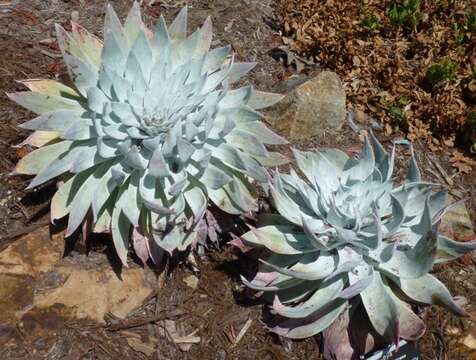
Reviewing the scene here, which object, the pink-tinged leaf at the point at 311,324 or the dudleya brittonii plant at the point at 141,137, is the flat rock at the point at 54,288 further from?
the pink-tinged leaf at the point at 311,324

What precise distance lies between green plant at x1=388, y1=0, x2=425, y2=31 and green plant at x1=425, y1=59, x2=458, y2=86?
425 millimetres

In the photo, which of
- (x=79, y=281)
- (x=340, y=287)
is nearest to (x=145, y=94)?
(x=79, y=281)

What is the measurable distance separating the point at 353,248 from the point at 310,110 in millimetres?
1123

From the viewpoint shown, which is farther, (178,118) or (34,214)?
(34,214)

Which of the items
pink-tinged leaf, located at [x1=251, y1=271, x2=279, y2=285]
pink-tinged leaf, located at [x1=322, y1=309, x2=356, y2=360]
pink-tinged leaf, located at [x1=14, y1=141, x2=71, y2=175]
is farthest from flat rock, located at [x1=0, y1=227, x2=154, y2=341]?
pink-tinged leaf, located at [x1=322, y1=309, x2=356, y2=360]

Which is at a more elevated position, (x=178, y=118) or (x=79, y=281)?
(x=178, y=118)

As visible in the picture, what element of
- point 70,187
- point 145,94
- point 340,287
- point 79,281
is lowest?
point 79,281

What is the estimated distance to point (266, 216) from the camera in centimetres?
241

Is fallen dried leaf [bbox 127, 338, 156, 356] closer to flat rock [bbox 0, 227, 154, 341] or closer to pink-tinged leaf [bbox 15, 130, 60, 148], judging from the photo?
flat rock [bbox 0, 227, 154, 341]

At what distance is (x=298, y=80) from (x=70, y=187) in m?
1.54

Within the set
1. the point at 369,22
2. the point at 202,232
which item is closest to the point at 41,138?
the point at 202,232

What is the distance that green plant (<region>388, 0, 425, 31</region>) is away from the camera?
3.56 metres

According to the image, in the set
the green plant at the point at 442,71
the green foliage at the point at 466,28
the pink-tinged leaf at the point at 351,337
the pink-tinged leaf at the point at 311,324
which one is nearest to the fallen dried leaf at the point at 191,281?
the pink-tinged leaf at the point at 311,324

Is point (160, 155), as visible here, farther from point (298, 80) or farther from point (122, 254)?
point (298, 80)
